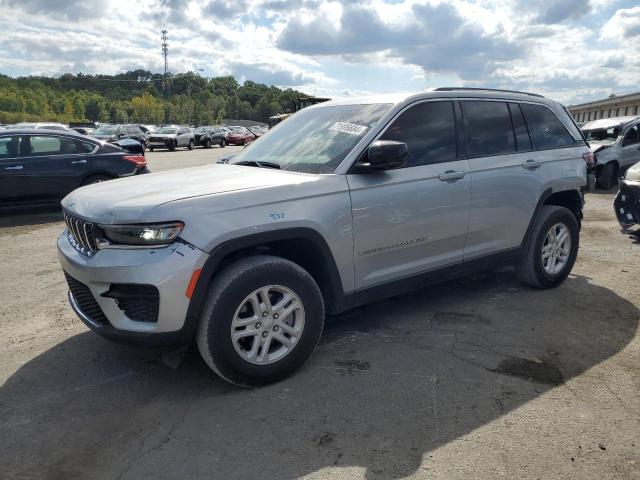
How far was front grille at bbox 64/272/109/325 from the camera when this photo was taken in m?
3.33

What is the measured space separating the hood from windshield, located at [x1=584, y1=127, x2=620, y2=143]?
11978 millimetres

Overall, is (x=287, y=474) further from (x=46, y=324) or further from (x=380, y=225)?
(x=46, y=324)

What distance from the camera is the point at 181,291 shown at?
3.06 m

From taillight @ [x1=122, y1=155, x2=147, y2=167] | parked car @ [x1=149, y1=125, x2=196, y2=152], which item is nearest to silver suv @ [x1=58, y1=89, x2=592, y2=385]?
taillight @ [x1=122, y1=155, x2=147, y2=167]

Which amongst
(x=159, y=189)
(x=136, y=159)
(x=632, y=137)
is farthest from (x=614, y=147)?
(x=159, y=189)

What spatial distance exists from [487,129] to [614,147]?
32.3ft

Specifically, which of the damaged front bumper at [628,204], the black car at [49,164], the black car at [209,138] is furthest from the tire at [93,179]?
the black car at [209,138]

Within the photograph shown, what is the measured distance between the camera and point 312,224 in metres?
3.52

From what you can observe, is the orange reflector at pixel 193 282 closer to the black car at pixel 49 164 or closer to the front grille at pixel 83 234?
the front grille at pixel 83 234

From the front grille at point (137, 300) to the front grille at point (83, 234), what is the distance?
0.34 meters

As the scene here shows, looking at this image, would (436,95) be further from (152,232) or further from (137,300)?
(137,300)

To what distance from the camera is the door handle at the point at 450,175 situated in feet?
14.0

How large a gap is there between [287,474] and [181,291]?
3.71 ft

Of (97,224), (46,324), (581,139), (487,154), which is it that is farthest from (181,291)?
(581,139)
